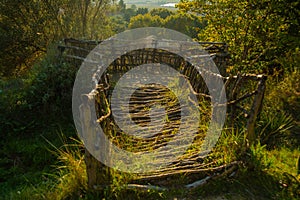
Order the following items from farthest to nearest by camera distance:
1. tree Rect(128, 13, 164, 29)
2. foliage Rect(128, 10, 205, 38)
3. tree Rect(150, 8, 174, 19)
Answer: tree Rect(150, 8, 174, 19) → tree Rect(128, 13, 164, 29) → foliage Rect(128, 10, 205, 38)

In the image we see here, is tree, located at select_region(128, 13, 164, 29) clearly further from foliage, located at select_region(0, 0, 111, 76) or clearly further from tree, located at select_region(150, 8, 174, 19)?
foliage, located at select_region(0, 0, 111, 76)

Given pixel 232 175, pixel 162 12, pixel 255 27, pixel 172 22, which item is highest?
pixel 162 12

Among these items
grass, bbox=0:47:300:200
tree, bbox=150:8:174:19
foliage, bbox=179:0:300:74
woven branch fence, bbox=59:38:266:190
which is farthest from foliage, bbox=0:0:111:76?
tree, bbox=150:8:174:19

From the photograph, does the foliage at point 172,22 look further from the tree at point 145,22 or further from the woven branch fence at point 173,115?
the woven branch fence at point 173,115

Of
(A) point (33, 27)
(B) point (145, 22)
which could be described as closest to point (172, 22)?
(B) point (145, 22)

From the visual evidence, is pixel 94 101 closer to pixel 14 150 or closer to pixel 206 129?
pixel 206 129

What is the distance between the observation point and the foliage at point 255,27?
6477 millimetres

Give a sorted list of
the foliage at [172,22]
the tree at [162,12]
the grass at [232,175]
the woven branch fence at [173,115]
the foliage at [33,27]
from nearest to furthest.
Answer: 1. the grass at [232,175]
2. the woven branch fence at [173,115]
3. the foliage at [33,27]
4. the foliage at [172,22]
5. the tree at [162,12]

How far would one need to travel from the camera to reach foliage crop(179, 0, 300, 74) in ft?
21.2

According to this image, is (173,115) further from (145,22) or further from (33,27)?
(145,22)

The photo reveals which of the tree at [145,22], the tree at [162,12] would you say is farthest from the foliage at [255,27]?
the tree at [162,12]

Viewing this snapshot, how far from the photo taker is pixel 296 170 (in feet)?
11.4

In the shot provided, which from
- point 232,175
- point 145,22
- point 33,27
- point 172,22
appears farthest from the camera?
point 145,22

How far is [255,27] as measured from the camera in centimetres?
674
